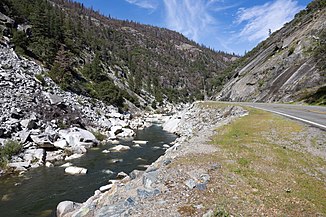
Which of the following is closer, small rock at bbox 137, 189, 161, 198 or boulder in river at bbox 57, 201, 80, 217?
small rock at bbox 137, 189, 161, 198

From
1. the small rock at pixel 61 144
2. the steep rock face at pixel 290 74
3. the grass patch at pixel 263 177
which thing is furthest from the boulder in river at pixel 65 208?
the steep rock face at pixel 290 74

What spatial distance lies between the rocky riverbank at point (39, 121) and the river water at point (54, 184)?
2508 mm

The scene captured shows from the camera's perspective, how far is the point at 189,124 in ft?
140

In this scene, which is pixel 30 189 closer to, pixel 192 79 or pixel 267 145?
pixel 267 145

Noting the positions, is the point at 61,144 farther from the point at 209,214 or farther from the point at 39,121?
the point at 209,214

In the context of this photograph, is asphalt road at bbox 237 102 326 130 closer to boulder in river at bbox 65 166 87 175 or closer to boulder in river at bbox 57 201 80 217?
boulder in river at bbox 57 201 80 217

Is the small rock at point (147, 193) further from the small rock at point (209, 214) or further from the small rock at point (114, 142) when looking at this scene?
the small rock at point (114, 142)

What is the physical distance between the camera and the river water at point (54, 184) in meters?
15.2

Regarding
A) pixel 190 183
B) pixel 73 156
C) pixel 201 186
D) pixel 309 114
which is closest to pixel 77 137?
pixel 73 156

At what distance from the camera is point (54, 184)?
1928cm

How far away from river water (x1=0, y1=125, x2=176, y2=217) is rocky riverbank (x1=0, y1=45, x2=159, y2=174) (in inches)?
98.7

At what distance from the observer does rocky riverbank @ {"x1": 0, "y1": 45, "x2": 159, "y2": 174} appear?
25.9 metres

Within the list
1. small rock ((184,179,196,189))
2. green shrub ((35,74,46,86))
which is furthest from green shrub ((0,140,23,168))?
small rock ((184,179,196,189))

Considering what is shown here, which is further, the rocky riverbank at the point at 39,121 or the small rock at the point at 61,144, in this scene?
the small rock at the point at 61,144
